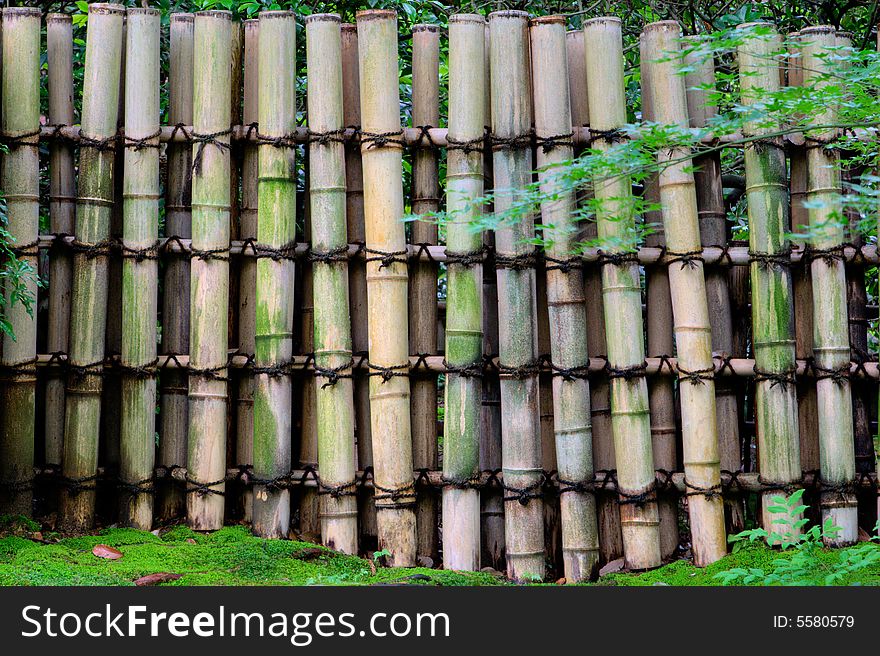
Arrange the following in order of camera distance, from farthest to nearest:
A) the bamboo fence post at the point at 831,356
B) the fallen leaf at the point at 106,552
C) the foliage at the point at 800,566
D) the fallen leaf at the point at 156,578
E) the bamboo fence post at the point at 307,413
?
1. the bamboo fence post at the point at 307,413
2. the bamboo fence post at the point at 831,356
3. the fallen leaf at the point at 106,552
4. the fallen leaf at the point at 156,578
5. the foliage at the point at 800,566

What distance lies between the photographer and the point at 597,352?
12.4 feet

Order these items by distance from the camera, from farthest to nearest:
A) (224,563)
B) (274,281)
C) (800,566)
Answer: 1. (274,281)
2. (224,563)
3. (800,566)

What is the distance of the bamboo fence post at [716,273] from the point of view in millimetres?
3752

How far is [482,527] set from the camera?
380cm

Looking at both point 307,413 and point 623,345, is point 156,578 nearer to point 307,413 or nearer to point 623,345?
point 307,413

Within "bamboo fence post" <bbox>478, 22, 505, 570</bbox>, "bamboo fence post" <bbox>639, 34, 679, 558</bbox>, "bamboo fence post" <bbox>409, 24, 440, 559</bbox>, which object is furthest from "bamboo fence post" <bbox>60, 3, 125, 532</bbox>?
"bamboo fence post" <bbox>639, 34, 679, 558</bbox>

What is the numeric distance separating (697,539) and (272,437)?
173 centimetres

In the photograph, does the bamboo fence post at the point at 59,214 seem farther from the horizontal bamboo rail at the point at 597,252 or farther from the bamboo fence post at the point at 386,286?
the bamboo fence post at the point at 386,286

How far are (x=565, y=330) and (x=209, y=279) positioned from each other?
145 centimetres

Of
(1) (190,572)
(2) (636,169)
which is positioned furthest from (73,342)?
(2) (636,169)

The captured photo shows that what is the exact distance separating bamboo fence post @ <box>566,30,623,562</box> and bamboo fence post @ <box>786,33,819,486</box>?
0.78 metres

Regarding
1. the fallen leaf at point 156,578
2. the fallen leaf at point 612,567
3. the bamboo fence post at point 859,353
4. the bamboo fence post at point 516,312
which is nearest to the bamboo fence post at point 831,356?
the bamboo fence post at point 859,353

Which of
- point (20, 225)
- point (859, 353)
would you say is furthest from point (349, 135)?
point (859, 353)

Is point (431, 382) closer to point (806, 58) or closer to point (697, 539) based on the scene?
point (697, 539)
